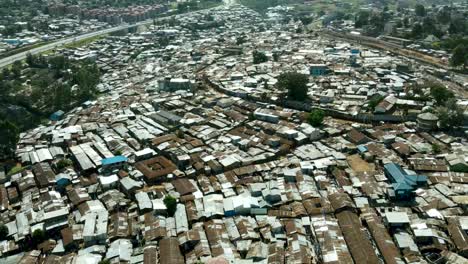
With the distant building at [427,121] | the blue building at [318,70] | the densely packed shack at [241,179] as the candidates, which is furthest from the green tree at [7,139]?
the distant building at [427,121]

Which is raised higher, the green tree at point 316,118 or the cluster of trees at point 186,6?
the green tree at point 316,118

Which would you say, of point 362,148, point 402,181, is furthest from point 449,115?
point 402,181

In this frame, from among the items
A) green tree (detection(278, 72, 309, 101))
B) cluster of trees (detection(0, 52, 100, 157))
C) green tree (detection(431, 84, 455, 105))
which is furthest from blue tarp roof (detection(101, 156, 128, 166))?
green tree (detection(431, 84, 455, 105))

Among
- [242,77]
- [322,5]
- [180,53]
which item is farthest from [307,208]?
[322,5]

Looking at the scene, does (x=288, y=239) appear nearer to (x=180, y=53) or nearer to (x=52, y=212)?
(x=52, y=212)

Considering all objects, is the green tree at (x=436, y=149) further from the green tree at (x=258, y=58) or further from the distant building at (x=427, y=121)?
the green tree at (x=258, y=58)

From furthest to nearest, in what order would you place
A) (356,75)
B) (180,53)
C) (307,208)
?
(180,53) → (356,75) → (307,208)

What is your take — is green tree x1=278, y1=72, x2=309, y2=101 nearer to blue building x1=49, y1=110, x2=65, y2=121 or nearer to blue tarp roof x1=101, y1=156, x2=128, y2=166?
blue tarp roof x1=101, y1=156, x2=128, y2=166
